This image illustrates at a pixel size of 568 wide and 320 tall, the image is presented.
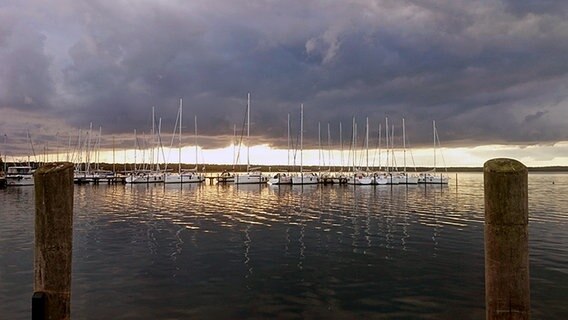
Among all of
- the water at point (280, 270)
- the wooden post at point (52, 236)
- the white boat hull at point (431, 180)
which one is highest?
the wooden post at point (52, 236)

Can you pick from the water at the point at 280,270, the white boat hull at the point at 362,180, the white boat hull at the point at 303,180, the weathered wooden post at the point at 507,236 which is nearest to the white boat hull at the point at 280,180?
the white boat hull at the point at 303,180

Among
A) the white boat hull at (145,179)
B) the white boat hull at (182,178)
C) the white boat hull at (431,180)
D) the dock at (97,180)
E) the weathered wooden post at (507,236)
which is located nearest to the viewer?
the weathered wooden post at (507,236)

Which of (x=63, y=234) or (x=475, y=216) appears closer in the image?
(x=63, y=234)

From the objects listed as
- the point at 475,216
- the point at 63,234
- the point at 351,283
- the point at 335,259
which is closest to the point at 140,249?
the point at 335,259

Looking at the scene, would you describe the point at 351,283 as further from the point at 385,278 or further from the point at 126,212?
the point at 126,212

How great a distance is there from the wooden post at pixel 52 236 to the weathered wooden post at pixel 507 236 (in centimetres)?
706

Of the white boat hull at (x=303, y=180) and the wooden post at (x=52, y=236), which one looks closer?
the wooden post at (x=52, y=236)

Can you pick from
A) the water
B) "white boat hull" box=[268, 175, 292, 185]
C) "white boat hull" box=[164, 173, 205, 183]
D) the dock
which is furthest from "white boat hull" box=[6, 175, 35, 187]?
the water

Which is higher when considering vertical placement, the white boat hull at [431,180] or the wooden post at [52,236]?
the wooden post at [52,236]

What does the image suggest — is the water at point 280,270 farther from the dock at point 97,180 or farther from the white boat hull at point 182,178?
the dock at point 97,180

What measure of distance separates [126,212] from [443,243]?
31363 millimetres

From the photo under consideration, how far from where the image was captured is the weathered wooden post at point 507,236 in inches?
261

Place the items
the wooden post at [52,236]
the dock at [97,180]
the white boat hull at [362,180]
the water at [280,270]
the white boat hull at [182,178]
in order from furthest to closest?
the dock at [97,180] → the white boat hull at [182,178] → the white boat hull at [362,180] → the water at [280,270] → the wooden post at [52,236]

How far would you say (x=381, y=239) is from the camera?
2695 centimetres
